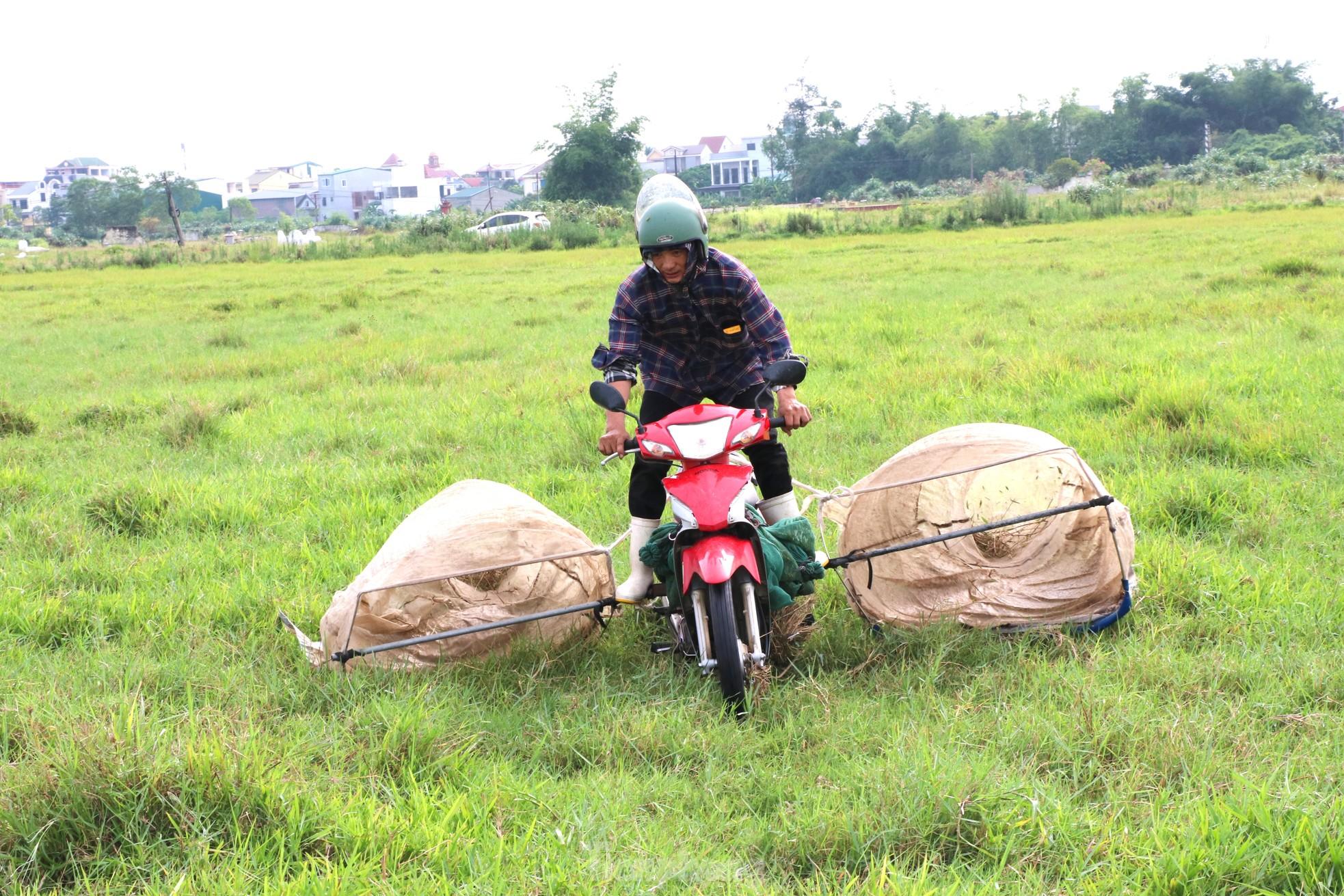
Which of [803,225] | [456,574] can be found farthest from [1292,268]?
[803,225]

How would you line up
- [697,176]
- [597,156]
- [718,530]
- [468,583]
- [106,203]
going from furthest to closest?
[697,176], [106,203], [597,156], [468,583], [718,530]

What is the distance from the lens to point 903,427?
671 cm

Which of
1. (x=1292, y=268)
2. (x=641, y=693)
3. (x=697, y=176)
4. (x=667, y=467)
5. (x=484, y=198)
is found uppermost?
(x=697, y=176)

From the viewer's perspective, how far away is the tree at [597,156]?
56688 millimetres

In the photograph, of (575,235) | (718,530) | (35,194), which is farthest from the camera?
A: (35,194)

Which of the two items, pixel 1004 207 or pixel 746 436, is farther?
pixel 1004 207

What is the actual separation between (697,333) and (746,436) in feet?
2.87

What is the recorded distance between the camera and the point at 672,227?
368 centimetres

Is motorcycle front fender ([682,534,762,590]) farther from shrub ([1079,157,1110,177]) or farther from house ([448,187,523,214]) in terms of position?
house ([448,187,523,214])

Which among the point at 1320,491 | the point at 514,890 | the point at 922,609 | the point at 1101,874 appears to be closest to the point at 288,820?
the point at 514,890

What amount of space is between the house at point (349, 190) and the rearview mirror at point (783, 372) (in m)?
128

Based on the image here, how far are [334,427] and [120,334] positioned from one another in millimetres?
8176

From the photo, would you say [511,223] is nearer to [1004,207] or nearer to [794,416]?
[1004,207]

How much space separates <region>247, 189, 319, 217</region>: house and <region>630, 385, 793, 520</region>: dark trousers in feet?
436
